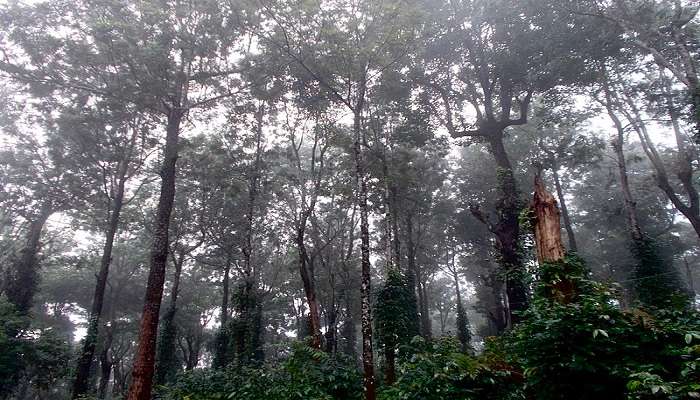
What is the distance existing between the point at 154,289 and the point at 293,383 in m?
5.72

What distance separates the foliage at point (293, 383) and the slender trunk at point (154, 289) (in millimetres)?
1137

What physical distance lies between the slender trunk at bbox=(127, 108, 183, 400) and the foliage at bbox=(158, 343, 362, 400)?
3.73 ft

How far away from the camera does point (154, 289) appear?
11.4m

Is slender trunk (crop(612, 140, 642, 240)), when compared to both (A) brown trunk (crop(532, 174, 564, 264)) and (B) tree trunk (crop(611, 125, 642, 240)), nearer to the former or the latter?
(B) tree trunk (crop(611, 125, 642, 240))

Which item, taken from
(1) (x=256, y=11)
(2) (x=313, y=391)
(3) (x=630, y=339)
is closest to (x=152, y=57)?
(1) (x=256, y=11)

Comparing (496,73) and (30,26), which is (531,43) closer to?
(496,73)

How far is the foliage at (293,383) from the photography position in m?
8.48

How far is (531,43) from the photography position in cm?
1532

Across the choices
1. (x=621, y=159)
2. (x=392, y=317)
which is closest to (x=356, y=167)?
(x=392, y=317)

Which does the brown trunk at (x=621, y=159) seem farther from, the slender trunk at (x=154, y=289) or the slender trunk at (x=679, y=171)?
the slender trunk at (x=154, y=289)

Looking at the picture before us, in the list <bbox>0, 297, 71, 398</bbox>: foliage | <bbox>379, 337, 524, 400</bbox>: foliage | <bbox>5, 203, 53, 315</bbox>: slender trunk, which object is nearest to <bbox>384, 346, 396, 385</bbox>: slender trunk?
<bbox>379, 337, 524, 400</bbox>: foliage

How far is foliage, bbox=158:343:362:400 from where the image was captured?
8477mm

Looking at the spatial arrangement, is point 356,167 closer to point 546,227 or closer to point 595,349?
point 546,227

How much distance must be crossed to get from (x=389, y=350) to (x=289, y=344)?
4035 mm
